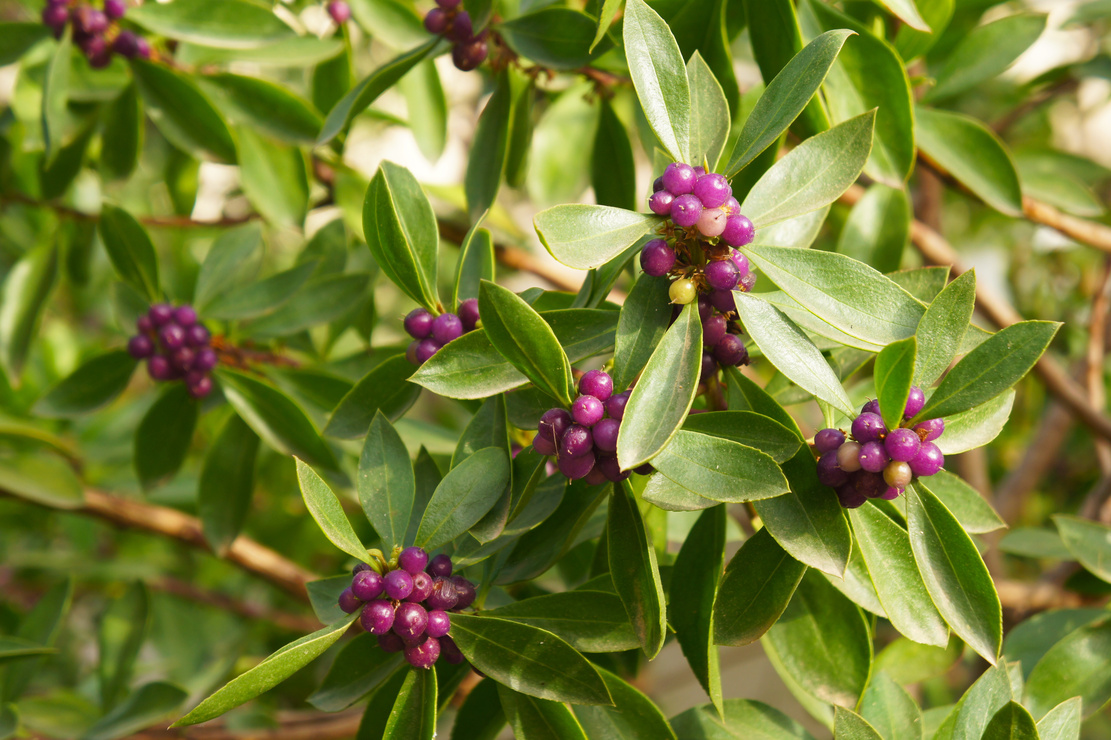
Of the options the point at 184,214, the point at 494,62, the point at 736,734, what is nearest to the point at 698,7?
the point at 494,62

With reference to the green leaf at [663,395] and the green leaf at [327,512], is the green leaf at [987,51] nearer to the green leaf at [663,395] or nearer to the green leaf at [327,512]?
the green leaf at [663,395]

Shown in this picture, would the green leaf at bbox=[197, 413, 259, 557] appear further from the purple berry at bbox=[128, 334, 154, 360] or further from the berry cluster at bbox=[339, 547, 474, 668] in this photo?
the berry cluster at bbox=[339, 547, 474, 668]

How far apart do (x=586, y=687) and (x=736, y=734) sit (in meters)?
0.20

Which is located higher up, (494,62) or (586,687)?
(494,62)

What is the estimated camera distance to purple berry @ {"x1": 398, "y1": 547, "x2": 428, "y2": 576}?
1.70 feet

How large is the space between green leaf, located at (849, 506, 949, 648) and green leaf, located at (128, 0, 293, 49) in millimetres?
804

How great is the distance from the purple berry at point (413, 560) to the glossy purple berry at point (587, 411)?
14cm

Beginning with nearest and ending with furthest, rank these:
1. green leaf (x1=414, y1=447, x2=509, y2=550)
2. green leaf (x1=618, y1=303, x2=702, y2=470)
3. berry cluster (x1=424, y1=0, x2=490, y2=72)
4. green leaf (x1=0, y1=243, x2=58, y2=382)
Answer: green leaf (x1=618, y1=303, x2=702, y2=470)
green leaf (x1=414, y1=447, x2=509, y2=550)
berry cluster (x1=424, y1=0, x2=490, y2=72)
green leaf (x1=0, y1=243, x2=58, y2=382)

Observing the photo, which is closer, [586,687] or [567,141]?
[586,687]

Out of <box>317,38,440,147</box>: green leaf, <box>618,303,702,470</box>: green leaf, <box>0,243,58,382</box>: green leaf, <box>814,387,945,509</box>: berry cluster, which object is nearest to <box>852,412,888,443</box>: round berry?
<box>814,387,945,509</box>: berry cluster

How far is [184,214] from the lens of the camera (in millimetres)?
1177

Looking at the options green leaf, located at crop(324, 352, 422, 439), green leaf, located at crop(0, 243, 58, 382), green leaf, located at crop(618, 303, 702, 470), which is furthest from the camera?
green leaf, located at crop(0, 243, 58, 382)

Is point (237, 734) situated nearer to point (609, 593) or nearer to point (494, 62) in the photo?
point (609, 593)

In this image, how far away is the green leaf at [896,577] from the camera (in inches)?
19.1
